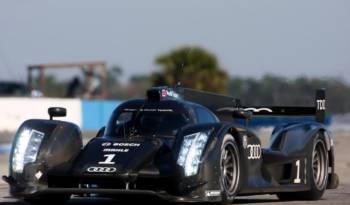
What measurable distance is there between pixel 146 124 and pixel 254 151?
48.4 inches

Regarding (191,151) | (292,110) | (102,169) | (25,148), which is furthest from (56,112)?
(292,110)

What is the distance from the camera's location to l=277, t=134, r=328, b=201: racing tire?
12.1m

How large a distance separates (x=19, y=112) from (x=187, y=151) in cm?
2680

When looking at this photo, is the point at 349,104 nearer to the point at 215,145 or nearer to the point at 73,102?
the point at 73,102

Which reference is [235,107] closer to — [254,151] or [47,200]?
[254,151]

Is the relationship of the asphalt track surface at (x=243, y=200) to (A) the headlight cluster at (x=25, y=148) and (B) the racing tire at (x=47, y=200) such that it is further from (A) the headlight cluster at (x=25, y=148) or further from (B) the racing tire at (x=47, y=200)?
(A) the headlight cluster at (x=25, y=148)

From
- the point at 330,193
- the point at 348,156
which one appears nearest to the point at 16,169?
the point at 330,193

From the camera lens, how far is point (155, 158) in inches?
388

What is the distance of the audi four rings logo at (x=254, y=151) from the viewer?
421 inches

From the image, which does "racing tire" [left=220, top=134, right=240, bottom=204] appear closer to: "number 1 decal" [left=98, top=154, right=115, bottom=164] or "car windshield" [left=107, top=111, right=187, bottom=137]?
"car windshield" [left=107, top=111, right=187, bottom=137]

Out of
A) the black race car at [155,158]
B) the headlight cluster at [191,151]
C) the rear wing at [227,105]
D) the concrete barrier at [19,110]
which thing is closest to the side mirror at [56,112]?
the black race car at [155,158]

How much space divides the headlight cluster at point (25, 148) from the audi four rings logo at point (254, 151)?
2.25 meters

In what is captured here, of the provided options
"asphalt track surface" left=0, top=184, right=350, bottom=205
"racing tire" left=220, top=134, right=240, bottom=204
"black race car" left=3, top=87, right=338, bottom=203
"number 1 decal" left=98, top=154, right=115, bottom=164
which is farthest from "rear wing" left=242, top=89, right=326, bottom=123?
"number 1 decal" left=98, top=154, right=115, bottom=164

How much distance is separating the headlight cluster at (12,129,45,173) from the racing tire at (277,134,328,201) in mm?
3402
